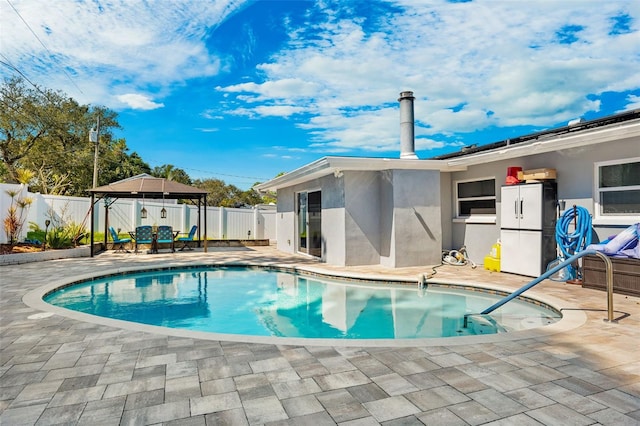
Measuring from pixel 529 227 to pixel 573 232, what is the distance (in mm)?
828

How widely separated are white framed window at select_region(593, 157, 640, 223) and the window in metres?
2.72

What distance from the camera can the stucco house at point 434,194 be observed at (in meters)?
7.74

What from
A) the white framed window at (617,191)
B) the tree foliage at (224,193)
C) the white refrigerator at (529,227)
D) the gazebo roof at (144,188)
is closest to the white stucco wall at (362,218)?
the white refrigerator at (529,227)

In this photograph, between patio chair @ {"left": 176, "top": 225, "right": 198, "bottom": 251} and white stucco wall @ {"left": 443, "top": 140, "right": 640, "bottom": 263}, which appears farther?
patio chair @ {"left": 176, "top": 225, "right": 198, "bottom": 251}

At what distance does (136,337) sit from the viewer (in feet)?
14.4

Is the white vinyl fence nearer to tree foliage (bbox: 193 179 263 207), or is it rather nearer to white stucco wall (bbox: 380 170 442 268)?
white stucco wall (bbox: 380 170 442 268)

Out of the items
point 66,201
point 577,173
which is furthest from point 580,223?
point 66,201

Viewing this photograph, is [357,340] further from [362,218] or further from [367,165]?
[362,218]

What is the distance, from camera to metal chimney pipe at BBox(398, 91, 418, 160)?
1159cm

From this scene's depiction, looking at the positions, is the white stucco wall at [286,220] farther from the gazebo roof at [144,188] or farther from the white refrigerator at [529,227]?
the white refrigerator at [529,227]

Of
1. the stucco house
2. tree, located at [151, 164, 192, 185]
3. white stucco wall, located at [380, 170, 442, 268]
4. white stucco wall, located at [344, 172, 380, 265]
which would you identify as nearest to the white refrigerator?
the stucco house

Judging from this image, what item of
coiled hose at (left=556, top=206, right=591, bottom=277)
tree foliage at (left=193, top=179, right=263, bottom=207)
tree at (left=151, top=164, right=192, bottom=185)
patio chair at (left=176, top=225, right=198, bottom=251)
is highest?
tree at (left=151, top=164, right=192, bottom=185)

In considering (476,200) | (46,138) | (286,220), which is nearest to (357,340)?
(476,200)

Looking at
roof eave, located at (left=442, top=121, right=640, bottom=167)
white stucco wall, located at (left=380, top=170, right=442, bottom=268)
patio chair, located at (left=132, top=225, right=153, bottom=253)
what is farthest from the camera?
patio chair, located at (left=132, top=225, right=153, bottom=253)
